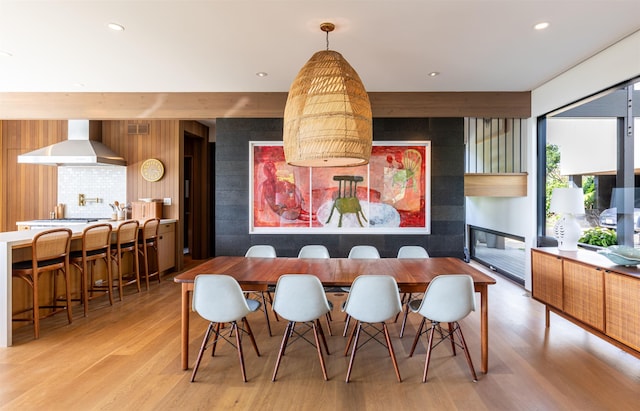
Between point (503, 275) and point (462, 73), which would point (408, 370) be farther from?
point (503, 275)

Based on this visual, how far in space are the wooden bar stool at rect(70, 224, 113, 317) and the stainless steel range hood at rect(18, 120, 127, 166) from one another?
6.17ft

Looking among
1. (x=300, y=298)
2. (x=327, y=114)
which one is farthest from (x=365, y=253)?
(x=327, y=114)

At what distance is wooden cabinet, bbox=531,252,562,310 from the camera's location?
330 centimetres

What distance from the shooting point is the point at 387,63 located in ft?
12.6

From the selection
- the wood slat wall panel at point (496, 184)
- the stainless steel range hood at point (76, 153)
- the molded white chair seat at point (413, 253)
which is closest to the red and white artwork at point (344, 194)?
the wood slat wall panel at point (496, 184)

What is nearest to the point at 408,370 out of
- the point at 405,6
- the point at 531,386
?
the point at 531,386

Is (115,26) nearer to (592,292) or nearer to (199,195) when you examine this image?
(199,195)

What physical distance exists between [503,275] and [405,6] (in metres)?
4.78

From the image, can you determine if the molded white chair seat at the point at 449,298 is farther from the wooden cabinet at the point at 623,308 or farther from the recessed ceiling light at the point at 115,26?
the recessed ceiling light at the point at 115,26

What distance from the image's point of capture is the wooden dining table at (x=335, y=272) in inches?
101

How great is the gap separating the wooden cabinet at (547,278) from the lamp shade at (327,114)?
240cm

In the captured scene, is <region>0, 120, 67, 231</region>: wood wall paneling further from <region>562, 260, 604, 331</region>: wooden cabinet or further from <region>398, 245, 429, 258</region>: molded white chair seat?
<region>562, 260, 604, 331</region>: wooden cabinet

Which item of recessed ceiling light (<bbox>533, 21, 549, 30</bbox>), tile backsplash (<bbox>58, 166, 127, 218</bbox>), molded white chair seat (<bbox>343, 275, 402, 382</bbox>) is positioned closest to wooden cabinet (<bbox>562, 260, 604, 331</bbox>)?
molded white chair seat (<bbox>343, 275, 402, 382</bbox>)

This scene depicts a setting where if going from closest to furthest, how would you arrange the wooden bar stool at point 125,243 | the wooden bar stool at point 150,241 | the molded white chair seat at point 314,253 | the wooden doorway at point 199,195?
the molded white chair seat at point 314,253
the wooden bar stool at point 125,243
the wooden bar stool at point 150,241
the wooden doorway at point 199,195
